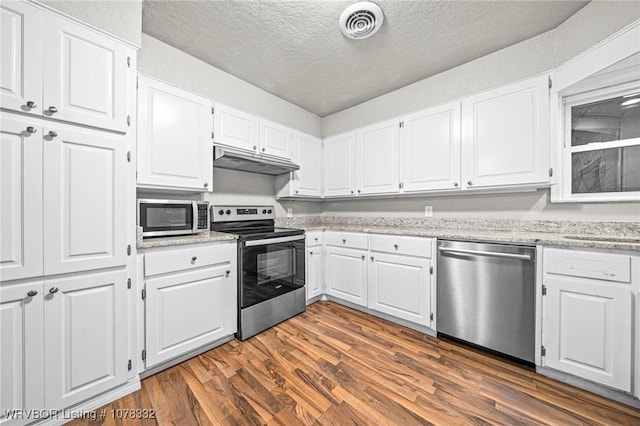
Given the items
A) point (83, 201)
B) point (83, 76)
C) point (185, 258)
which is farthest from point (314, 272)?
point (83, 76)

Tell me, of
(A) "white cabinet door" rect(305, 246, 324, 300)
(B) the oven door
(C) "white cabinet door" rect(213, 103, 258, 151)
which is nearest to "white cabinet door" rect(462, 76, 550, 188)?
(A) "white cabinet door" rect(305, 246, 324, 300)

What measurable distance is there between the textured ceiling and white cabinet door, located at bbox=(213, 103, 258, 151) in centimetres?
49

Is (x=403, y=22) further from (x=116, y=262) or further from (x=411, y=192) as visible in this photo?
(x=116, y=262)

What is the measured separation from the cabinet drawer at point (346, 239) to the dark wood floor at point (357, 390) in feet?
3.17

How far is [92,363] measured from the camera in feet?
4.57

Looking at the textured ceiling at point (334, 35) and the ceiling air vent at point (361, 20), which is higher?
the textured ceiling at point (334, 35)

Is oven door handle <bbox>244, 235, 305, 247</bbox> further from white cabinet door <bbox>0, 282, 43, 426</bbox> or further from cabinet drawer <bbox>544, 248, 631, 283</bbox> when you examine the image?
cabinet drawer <bbox>544, 248, 631, 283</bbox>

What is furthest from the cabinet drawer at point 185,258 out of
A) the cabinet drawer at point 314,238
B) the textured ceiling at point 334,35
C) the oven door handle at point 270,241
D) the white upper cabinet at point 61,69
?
the textured ceiling at point 334,35

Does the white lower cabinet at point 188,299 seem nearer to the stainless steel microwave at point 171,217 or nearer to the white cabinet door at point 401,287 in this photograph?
the stainless steel microwave at point 171,217

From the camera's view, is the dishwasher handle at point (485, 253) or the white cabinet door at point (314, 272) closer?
the dishwasher handle at point (485, 253)

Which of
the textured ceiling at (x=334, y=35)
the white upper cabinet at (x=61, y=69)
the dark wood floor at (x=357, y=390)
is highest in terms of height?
the textured ceiling at (x=334, y=35)

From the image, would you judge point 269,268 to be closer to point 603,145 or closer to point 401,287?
point 401,287

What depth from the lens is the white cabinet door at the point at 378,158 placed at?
281 cm

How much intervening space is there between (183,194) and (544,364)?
318cm
